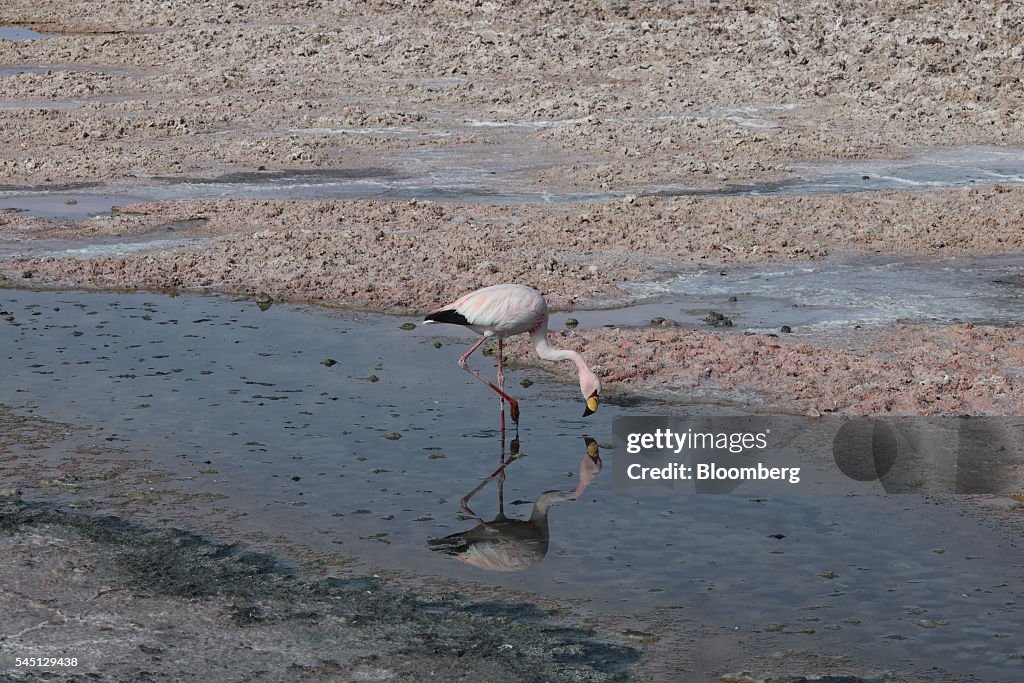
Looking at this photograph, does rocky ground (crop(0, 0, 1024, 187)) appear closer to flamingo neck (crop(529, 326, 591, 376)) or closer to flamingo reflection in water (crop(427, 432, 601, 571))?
flamingo neck (crop(529, 326, 591, 376))

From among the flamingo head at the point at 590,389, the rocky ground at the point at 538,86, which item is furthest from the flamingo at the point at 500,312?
the rocky ground at the point at 538,86

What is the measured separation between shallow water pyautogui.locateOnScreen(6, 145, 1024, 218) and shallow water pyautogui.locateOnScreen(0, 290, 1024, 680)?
683cm

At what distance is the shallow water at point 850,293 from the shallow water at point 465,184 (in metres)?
4.20

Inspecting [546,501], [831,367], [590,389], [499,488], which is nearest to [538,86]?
[831,367]

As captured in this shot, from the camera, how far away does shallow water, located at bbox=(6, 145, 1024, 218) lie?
1875 cm

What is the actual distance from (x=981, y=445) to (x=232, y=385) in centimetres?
563

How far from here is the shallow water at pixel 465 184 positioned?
18.8 meters

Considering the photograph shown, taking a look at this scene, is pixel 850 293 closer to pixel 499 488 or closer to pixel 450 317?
pixel 450 317

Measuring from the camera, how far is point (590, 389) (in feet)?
30.5

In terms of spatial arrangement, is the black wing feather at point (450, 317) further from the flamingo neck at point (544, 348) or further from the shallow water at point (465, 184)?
the shallow water at point (465, 184)

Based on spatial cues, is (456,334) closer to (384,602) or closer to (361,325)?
(361,325)

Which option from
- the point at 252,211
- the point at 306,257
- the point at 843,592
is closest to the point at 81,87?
the point at 252,211
